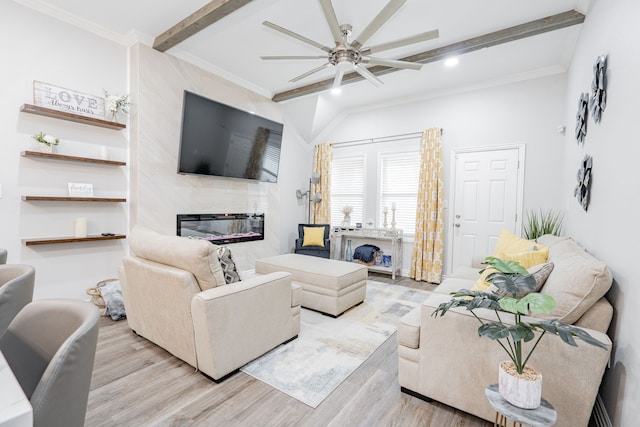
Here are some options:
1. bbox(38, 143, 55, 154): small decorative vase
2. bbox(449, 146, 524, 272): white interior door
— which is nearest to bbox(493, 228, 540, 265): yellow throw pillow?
bbox(449, 146, 524, 272): white interior door

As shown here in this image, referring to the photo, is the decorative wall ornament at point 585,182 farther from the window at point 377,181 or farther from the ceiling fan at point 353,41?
the window at point 377,181

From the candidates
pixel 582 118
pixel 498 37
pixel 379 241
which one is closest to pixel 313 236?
pixel 379 241

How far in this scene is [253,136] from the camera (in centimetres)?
459

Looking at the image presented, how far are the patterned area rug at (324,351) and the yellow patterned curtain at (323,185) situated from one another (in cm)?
264

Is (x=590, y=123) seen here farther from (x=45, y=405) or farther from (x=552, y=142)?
(x=45, y=405)

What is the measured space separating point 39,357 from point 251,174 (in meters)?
3.96

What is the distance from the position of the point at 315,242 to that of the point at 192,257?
3393mm

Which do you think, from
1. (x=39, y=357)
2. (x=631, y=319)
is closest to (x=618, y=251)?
(x=631, y=319)

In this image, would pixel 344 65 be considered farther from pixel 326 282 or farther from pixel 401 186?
pixel 401 186

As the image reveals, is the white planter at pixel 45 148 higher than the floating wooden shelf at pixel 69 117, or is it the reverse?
the floating wooden shelf at pixel 69 117

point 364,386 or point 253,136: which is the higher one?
point 253,136

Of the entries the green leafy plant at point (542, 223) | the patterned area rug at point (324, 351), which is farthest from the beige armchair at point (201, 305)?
the green leafy plant at point (542, 223)

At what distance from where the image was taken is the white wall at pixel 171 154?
345 cm

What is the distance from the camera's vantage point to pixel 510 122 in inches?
169
